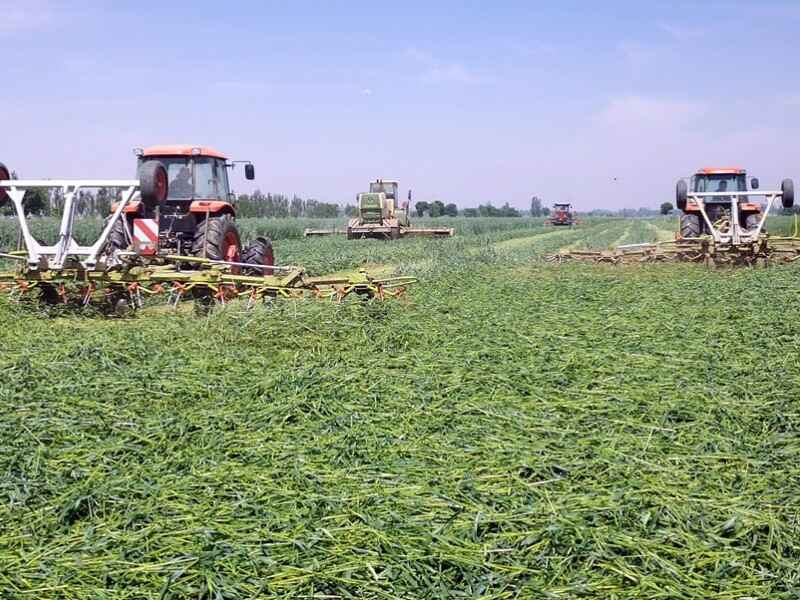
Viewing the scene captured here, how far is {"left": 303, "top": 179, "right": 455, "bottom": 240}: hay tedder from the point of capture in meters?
31.3

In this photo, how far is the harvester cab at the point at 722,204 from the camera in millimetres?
17109

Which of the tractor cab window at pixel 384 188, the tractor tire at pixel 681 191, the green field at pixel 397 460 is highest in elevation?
the tractor cab window at pixel 384 188

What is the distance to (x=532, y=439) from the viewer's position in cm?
474

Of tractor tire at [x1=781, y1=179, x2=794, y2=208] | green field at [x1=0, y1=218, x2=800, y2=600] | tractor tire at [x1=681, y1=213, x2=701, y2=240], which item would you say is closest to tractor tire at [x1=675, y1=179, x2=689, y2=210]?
tractor tire at [x1=681, y1=213, x2=701, y2=240]

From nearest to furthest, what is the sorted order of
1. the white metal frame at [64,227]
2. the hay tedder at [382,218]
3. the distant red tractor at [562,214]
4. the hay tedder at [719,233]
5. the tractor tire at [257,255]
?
1. the white metal frame at [64,227]
2. the tractor tire at [257,255]
3. the hay tedder at [719,233]
4. the hay tedder at [382,218]
5. the distant red tractor at [562,214]

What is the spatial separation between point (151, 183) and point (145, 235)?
1.38 meters

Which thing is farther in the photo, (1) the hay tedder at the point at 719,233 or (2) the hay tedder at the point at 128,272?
(1) the hay tedder at the point at 719,233

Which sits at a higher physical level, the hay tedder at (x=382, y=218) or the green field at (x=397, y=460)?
the hay tedder at (x=382, y=218)

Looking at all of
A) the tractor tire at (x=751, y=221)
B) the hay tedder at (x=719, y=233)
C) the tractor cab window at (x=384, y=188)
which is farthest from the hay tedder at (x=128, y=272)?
the tractor cab window at (x=384, y=188)

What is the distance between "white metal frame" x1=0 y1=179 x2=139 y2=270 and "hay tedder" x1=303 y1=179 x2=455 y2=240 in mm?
21426

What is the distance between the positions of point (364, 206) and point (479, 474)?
93.1 ft

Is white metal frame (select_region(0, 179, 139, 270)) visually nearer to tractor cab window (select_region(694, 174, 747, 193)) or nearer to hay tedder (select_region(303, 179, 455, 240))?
tractor cab window (select_region(694, 174, 747, 193))

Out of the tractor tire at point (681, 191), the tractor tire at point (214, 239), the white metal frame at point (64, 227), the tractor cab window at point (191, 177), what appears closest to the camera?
the white metal frame at point (64, 227)

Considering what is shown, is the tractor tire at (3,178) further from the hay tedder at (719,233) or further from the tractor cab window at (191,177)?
the hay tedder at (719,233)
